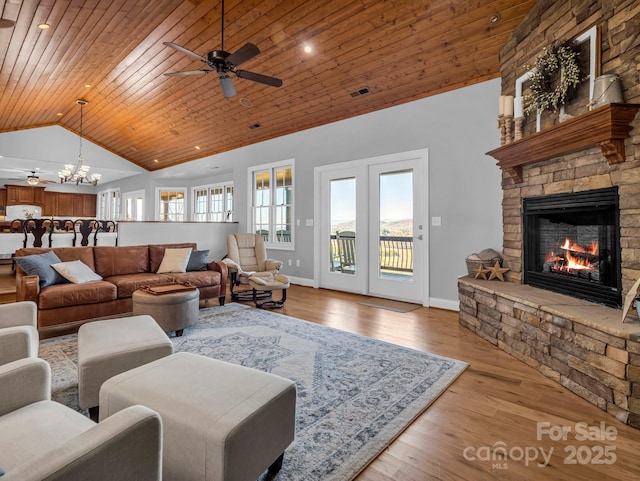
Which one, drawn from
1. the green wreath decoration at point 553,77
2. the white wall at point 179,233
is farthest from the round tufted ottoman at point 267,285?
the green wreath decoration at point 553,77

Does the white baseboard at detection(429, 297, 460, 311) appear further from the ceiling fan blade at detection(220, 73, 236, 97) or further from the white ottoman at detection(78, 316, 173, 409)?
the ceiling fan blade at detection(220, 73, 236, 97)

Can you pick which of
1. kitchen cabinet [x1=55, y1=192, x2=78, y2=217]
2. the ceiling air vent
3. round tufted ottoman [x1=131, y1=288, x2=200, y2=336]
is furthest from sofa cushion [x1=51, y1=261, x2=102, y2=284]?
kitchen cabinet [x1=55, y1=192, x2=78, y2=217]

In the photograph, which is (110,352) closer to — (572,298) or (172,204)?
(572,298)

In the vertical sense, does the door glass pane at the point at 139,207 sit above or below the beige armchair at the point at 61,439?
above

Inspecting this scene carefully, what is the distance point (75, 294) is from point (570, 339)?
443 centimetres

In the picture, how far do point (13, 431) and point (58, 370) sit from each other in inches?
68.8

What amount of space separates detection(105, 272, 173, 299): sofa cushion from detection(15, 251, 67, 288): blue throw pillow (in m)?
0.53

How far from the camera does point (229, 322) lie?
13.0 feet

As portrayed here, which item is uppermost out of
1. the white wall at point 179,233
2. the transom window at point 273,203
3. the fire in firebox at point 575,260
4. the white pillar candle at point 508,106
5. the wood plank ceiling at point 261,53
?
the wood plank ceiling at point 261,53

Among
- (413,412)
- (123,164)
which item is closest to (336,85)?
(413,412)

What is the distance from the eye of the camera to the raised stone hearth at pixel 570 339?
2018 millimetres

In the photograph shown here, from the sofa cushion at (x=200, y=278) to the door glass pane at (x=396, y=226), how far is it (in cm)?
246

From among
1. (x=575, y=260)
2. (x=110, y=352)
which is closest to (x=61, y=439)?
(x=110, y=352)

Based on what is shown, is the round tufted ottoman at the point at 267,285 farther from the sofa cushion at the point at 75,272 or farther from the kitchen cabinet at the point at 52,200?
the kitchen cabinet at the point at 52,200
